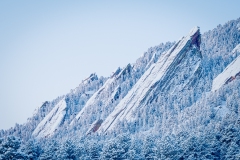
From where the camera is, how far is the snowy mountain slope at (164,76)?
148 m

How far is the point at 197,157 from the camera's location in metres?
51.6

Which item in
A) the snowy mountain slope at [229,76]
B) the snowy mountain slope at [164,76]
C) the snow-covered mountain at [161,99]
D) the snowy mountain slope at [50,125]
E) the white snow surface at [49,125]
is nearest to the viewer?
the snow-covered mountain at [161,99]

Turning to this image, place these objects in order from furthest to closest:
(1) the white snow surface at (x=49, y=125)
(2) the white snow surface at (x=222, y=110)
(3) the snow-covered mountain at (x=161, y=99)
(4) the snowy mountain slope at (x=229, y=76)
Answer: (1) the white snow surface at (x=49, y=125), (4) the snowy mountain slope at (x=229, y=76), (3) the snow-covered mountain at (x=161, y=99), (2) the white snow surface at (x=222, y=110)

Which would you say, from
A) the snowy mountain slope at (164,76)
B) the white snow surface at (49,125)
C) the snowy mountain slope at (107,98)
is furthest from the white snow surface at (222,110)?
the white snow surface at (49,125)

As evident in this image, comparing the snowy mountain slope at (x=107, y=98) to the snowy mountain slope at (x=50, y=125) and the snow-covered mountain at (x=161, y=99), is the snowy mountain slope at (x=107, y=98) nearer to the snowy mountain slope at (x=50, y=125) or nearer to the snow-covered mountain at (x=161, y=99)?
the snow-covered mountain at (x=161, y=99)

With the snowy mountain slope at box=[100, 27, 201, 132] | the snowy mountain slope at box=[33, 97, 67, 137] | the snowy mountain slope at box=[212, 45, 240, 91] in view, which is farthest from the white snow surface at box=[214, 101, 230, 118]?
the snowy mountain slope at box=[33, 97, 67, 137]

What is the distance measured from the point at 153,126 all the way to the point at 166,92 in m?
31.5

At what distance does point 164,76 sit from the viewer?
514 ft

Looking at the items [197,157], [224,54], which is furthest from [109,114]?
[197,157]

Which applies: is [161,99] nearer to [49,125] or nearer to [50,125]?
[50,125]

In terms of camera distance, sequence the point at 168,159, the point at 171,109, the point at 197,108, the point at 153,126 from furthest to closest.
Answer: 1. the point at 171,109
2. the point at 153,126
3. the point at 197,108
4. the point at 168,159

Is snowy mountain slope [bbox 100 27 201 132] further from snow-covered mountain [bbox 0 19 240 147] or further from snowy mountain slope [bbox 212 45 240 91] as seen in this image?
snowy mountain slope [bbox 212 45 240 91]

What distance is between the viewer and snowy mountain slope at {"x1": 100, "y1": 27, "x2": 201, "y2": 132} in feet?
486

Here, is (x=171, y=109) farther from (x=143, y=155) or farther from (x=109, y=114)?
(x=143, y=155)
